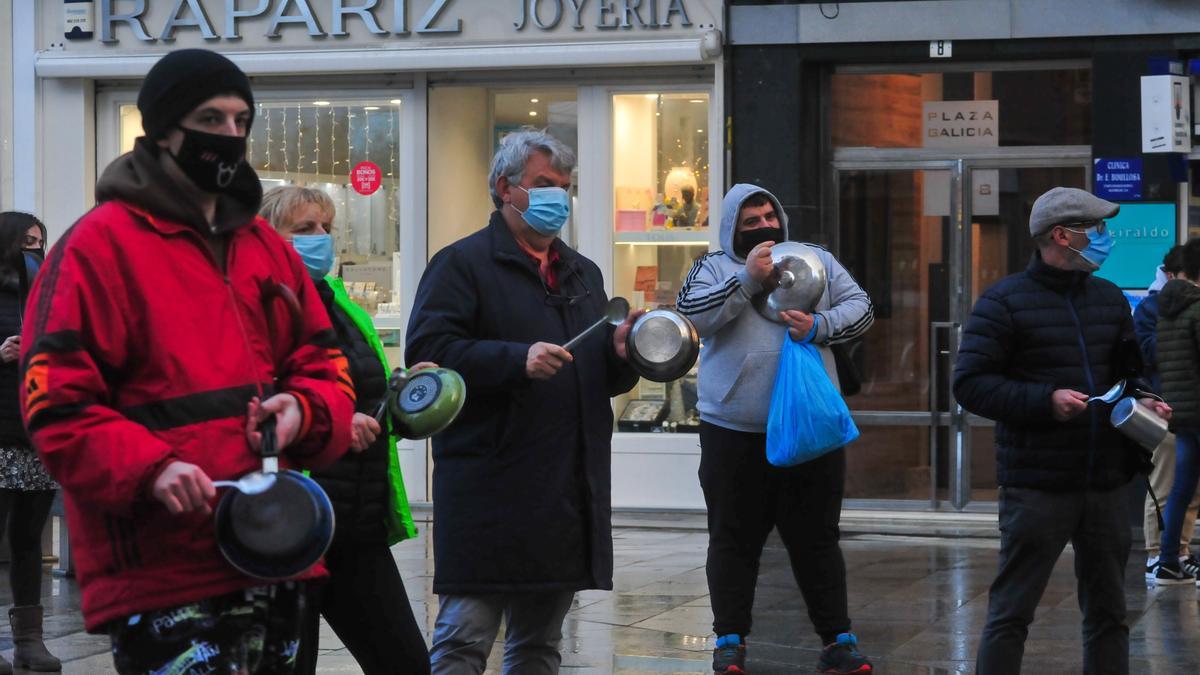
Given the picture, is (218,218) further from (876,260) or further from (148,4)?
(148,4)

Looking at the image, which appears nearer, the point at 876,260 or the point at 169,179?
the point at 169,179

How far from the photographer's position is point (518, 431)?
16.1 ft

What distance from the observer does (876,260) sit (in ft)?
39.6

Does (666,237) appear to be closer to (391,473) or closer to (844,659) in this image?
(844,659)

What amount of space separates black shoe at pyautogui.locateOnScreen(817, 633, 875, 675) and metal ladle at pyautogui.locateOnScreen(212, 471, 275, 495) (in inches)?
154

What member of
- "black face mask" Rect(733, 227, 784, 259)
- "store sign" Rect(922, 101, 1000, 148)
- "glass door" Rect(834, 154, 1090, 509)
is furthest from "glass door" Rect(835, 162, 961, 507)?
"black face mask" Rect(733, 227, 784, 259)

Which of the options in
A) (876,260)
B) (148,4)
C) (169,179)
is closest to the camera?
(169,179)

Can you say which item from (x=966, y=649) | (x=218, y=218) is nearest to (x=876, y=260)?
(x=966, y=649)

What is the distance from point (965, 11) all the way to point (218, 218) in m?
9.00

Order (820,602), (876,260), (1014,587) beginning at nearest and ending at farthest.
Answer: (1014,587) → (820,602) → (876,260)

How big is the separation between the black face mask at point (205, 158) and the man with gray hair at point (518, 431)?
146 centimetres

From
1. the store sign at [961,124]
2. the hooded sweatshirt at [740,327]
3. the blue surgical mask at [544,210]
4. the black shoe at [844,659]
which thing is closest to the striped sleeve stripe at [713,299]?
the hooded sweatshirt at [740,327]

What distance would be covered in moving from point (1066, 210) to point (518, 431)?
6.93 feet

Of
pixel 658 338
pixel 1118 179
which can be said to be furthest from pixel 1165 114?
pixel 658 338
